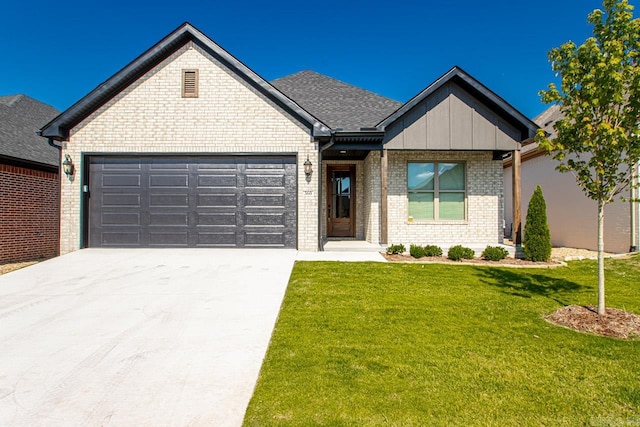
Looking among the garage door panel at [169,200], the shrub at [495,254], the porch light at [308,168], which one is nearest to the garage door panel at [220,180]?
the garage door panel at [169,200]

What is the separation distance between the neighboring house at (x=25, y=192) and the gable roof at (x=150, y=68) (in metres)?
2.41

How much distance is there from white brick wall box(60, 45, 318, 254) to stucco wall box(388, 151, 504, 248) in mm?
2930

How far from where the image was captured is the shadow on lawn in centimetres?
562

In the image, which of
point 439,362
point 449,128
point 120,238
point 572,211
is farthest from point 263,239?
point 572,211

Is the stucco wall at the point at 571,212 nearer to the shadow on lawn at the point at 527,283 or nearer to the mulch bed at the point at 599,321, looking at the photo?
the shadow on lawn at the point at 527,283

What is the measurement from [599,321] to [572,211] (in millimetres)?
9937

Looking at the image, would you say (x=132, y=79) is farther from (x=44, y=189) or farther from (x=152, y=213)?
(x=44, y=189)

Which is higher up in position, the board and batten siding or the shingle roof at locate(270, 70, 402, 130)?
the shingle roof at locate(270, 70, 402, 130)

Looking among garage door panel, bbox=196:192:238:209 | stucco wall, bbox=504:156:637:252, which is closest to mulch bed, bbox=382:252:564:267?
stucco wall, bbox=504:156:637:252

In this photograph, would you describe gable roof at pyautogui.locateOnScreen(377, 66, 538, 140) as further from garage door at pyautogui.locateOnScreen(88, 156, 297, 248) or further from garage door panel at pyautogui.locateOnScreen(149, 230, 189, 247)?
garage door panel at pyautogui.locateOnScreen(149, 230, 189, 247)

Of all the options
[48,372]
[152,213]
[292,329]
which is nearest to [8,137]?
[152,213]

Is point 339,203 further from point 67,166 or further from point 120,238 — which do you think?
point 67,166

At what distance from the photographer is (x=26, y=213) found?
36.2 ft

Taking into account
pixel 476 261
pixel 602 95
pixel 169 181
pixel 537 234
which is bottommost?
pixel 476 261
